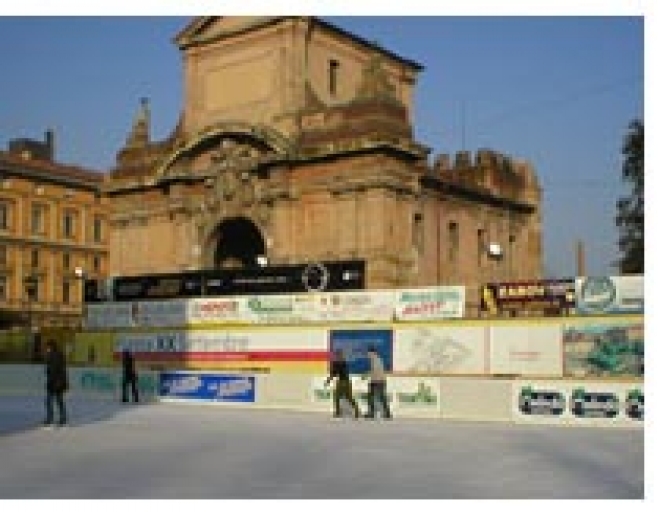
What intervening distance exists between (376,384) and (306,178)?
71.8 feet

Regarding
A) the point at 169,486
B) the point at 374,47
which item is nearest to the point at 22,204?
the point at 374,47

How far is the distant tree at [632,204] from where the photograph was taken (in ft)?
140

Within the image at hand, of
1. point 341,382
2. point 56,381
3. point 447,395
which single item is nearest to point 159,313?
point 341,382

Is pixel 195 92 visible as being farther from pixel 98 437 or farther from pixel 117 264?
pixel 98 437

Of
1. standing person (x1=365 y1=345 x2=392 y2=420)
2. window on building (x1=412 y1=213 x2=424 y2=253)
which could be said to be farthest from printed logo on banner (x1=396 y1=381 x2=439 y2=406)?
window on building (x1=412 y1=213 x2=424 y2=253)

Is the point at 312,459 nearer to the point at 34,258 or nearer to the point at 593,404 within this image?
the point at 593,404

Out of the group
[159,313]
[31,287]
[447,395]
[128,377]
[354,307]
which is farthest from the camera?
[31,287]

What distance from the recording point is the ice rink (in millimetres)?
12320

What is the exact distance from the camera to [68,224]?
278 ft

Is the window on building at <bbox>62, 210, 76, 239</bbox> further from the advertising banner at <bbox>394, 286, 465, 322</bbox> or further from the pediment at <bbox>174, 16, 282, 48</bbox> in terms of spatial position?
the advertising banner at <bbox>394, 286, 465, 322</bbox>

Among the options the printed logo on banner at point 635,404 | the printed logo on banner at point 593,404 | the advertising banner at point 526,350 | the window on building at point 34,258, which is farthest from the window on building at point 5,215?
the printed logo on banner at point 635,404

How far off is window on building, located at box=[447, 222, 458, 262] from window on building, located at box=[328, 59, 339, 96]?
8.57 m

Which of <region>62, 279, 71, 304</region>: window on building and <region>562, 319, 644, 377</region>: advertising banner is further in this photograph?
<region>62, 279, 71, 304</region>: window on building

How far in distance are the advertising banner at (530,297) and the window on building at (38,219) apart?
2257 inches
